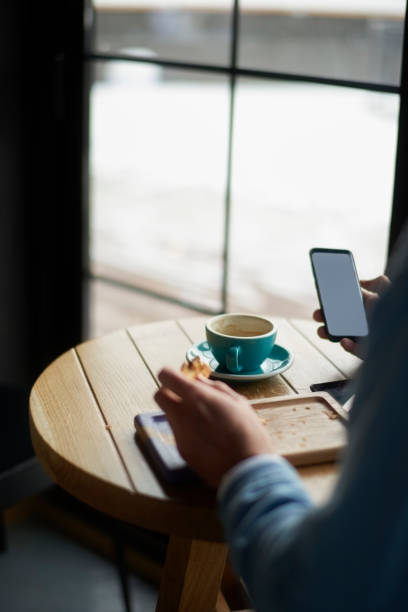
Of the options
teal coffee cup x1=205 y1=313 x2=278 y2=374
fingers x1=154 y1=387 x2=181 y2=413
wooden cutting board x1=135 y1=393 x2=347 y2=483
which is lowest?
wooden cutting board x1=135 y1=393 x2=347 y2=483

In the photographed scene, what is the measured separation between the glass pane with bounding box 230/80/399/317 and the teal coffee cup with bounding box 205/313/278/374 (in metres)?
0.58

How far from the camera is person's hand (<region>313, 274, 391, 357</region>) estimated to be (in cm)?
129

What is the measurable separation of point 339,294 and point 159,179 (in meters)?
1.08

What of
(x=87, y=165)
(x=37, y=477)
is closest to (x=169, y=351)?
(x=37, y=477)

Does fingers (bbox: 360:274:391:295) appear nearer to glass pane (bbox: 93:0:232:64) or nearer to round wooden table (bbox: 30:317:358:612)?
round wooden table (bbox: 30:317:358:612)

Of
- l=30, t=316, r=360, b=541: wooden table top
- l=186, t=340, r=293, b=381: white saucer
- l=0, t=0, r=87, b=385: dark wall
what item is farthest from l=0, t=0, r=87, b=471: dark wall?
l=186, t=340, r=293, b=381: white saucer

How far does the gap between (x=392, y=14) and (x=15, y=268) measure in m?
1.29

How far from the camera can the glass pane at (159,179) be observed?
204 cm

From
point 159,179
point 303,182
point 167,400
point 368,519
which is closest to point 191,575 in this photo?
point 167,400

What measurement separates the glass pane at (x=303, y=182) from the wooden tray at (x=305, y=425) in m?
0.72

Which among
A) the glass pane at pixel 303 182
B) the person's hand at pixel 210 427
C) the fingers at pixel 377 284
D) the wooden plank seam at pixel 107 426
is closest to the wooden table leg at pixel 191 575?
the wooden plank seam at pixel 107 426

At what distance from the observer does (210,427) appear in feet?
2.79

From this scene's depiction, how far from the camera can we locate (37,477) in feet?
5.56

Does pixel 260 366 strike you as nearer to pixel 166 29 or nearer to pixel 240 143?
pixel 240 143
